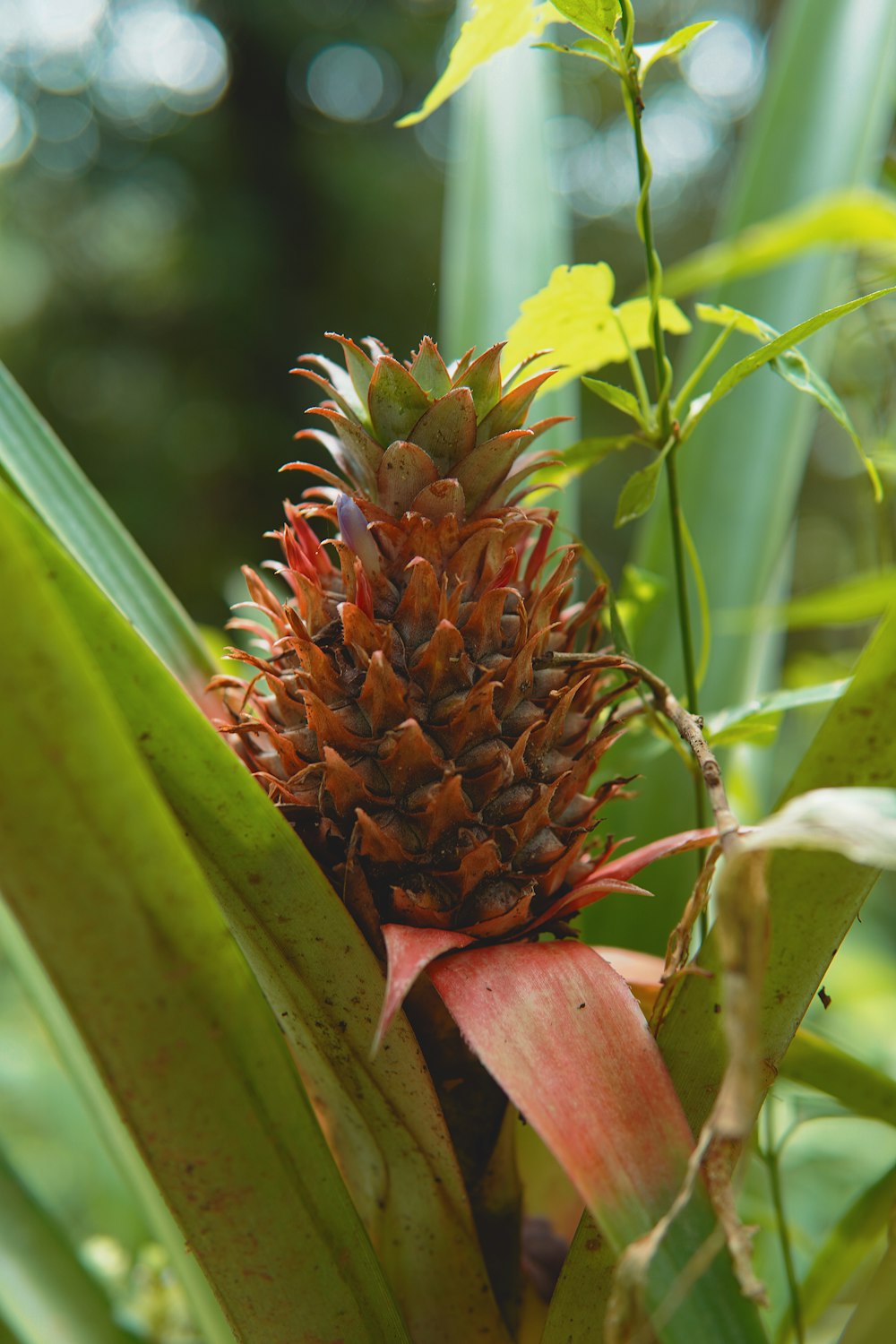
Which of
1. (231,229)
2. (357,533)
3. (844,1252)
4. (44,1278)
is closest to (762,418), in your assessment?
(357,533)

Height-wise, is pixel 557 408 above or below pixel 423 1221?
above

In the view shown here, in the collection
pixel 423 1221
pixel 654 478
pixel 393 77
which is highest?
pixel 393 77

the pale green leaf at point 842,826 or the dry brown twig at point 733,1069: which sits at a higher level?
the pale green leaf at point 842,826

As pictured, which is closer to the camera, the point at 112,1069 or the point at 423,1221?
the point at 112,1069

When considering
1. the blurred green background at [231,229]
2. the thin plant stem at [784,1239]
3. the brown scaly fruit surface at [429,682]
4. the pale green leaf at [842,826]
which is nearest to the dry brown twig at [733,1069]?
the pale green leaf at [842,826]

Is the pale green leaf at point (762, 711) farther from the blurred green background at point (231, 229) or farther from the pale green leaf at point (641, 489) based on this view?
the blurred green background at point (231, 229)

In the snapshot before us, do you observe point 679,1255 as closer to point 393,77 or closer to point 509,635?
point 509,635

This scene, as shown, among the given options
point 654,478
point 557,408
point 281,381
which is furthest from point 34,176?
point 654,478
